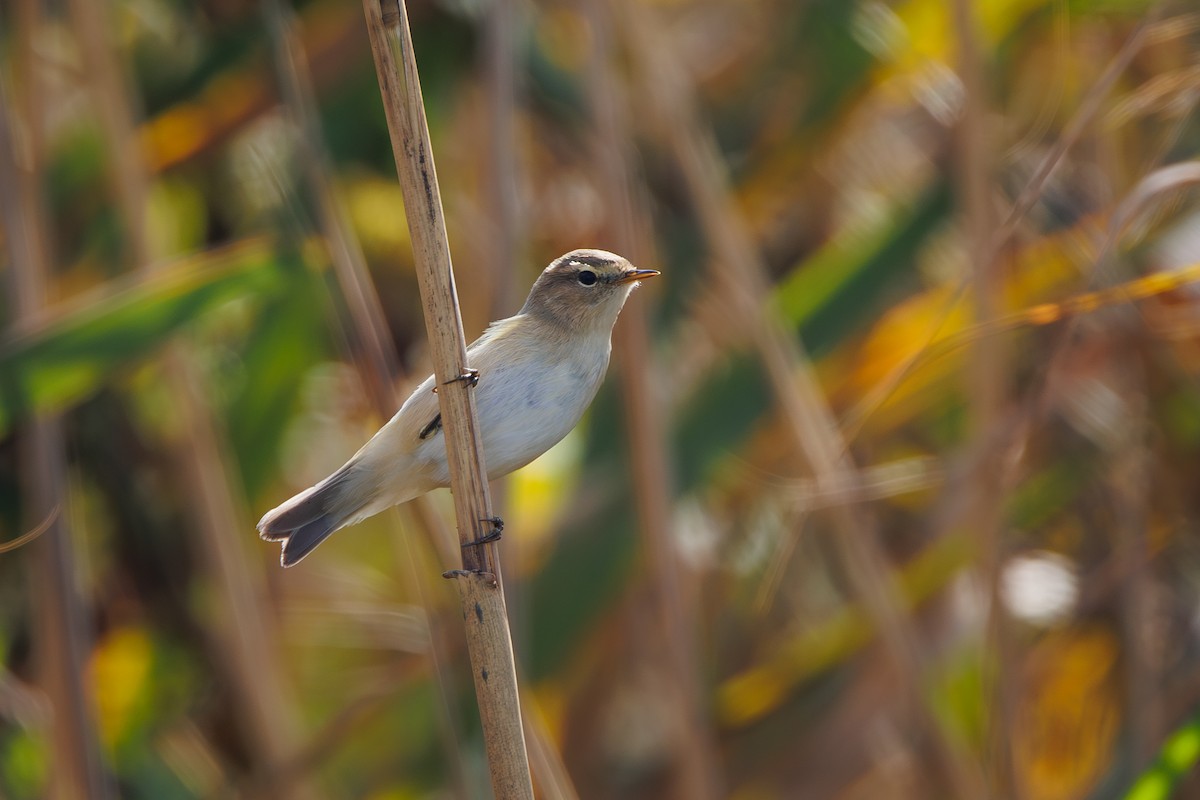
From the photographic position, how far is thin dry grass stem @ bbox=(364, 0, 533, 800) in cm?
135

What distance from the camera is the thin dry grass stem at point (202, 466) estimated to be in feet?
8.29

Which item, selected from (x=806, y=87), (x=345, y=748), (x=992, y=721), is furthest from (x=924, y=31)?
(x=345, y=748)

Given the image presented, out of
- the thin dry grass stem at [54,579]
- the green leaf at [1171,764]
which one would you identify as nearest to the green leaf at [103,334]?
the thin dry grass stem at [54,579]

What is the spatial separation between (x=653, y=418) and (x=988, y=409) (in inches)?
28.1

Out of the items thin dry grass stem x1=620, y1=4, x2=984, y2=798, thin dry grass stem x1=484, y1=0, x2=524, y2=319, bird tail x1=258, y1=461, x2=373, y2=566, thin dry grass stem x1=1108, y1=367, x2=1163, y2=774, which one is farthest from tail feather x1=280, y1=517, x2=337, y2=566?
thin dry grass stem x1=1108, y1=367, x2=1163, y2=774

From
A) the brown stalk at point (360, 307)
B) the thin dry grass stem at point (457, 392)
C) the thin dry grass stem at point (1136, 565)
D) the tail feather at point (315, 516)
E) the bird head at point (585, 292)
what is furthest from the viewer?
the thin dry grass stem at point (1136, 565)

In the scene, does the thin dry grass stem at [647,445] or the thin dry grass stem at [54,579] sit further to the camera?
the thin dry grass stem at [647,445]

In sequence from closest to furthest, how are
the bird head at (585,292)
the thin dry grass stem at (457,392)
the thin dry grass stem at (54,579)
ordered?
the thin dry grass stem at (457,392)
the bird head at (585,292)
the thin dry grass stem at (54,579)

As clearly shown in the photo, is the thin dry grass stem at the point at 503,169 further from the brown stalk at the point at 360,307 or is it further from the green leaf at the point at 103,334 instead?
the green leaf at the point at 103,334

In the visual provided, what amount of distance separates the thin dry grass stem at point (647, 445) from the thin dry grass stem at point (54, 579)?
1126 millimetres

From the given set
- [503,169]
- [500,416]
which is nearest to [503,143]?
[503,169]

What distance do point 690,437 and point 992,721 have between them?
91 centimetres

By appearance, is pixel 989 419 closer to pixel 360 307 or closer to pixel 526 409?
pixel 526 409

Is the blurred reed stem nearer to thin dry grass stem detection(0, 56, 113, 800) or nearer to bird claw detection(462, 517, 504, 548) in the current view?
bird claw detection(462, 517, 504, 548)
